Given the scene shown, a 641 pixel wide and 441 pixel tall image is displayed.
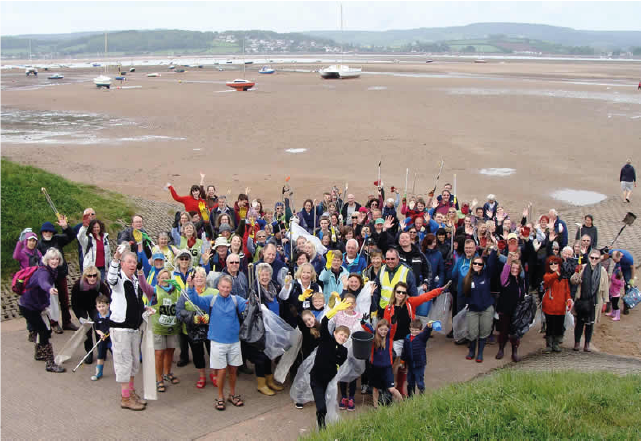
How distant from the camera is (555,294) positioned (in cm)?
800

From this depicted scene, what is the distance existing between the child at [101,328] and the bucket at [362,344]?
2.97m

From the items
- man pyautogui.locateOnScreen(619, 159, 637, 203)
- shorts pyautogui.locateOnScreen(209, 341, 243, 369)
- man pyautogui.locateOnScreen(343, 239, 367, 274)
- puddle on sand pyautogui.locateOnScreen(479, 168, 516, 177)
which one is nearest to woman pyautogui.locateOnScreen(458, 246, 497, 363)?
man pyautogui.locateOnScreen(343, 239, 367, 274)

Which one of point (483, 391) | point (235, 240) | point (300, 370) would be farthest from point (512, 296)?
point (235, 240)

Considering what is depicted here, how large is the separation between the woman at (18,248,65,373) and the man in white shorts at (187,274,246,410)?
2.28m

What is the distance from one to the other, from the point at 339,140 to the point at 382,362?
2061cm

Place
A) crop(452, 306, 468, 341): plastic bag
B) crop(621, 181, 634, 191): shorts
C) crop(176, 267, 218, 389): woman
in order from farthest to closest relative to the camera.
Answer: crop(621, 181, 634, 191): shorts, crop(452, 306, 468, 341): plastic bag, crop(176, 267, 218, 389): woman

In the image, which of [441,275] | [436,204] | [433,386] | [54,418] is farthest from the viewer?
[436,204]

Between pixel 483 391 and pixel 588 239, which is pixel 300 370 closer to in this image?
pixel 483 391

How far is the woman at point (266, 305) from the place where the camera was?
23.4ft

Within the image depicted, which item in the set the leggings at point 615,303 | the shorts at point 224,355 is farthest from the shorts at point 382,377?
the leggings at point 615,303

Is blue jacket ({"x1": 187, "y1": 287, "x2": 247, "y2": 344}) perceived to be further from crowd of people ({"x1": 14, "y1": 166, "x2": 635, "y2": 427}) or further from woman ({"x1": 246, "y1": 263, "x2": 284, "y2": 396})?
woman ({"x1": 246, "y1": 263, "x2": 284, "y2": 396})

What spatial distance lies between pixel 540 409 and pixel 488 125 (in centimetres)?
2572

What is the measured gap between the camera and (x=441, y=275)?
8828 mm

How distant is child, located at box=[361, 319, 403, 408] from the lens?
6.44 metres
